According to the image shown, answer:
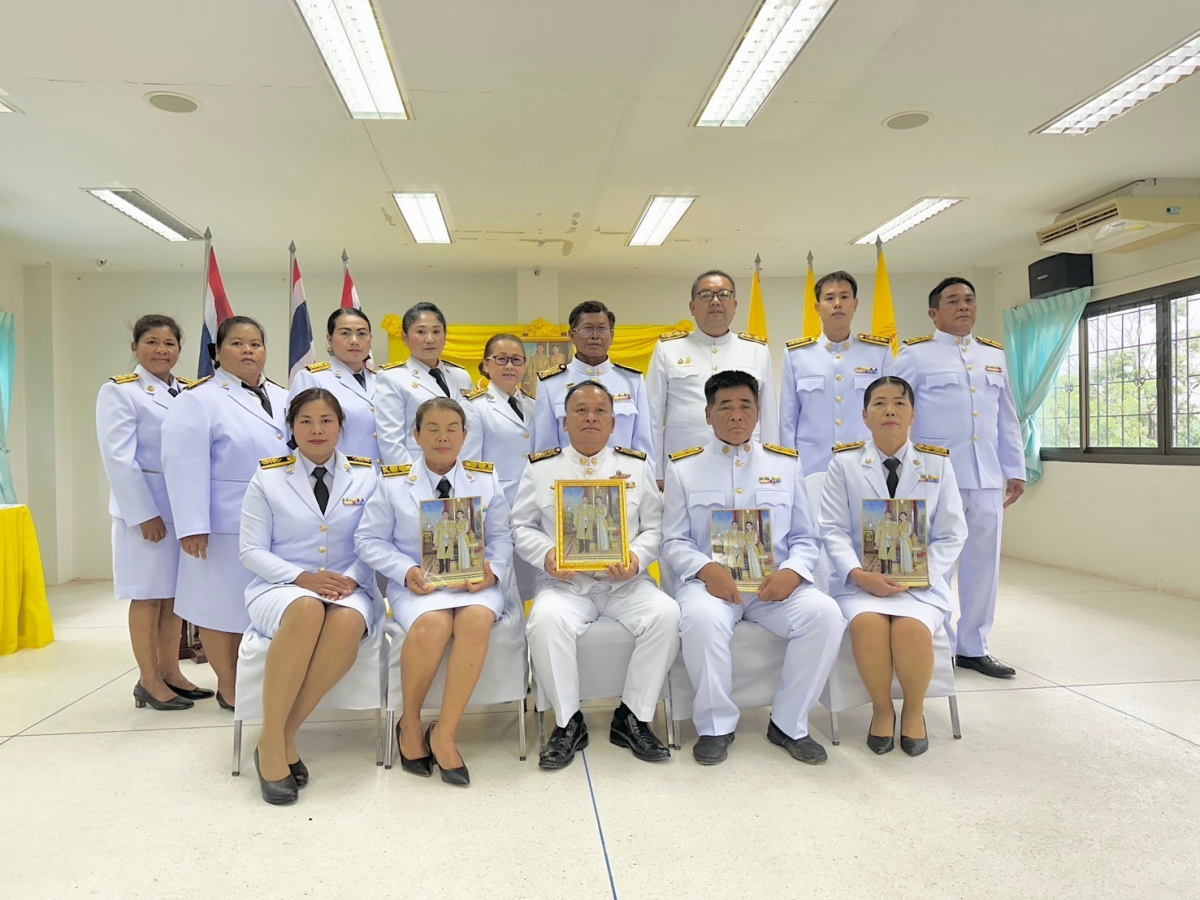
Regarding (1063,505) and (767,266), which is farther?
(767,266)

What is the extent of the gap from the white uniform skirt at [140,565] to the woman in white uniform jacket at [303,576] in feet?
3.39

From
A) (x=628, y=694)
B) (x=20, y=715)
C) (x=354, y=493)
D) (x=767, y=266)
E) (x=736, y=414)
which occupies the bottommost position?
(x=20, y=715)

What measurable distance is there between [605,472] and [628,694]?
2.97 feet

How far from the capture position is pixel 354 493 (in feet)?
9.96

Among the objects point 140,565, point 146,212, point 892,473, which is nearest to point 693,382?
point 892,473

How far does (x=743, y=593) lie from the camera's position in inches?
122

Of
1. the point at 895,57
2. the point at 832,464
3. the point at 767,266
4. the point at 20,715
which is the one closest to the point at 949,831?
the point at 832,464

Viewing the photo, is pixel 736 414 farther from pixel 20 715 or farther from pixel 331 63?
pixel 20 715

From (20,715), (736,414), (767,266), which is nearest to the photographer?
(736,414)

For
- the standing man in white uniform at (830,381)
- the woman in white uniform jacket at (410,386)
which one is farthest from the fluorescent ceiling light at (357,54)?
the standing man in white uniform at (830,381)

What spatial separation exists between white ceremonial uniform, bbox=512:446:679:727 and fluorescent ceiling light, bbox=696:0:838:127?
7.37ft

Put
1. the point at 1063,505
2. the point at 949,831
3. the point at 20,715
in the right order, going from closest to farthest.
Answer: the point at 949,831 < the point at 20,715 < the point at 1063,505

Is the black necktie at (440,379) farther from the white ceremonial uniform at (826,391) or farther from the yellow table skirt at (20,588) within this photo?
the yellow table skirt at (20,588)

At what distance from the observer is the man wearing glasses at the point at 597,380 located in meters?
3.80
